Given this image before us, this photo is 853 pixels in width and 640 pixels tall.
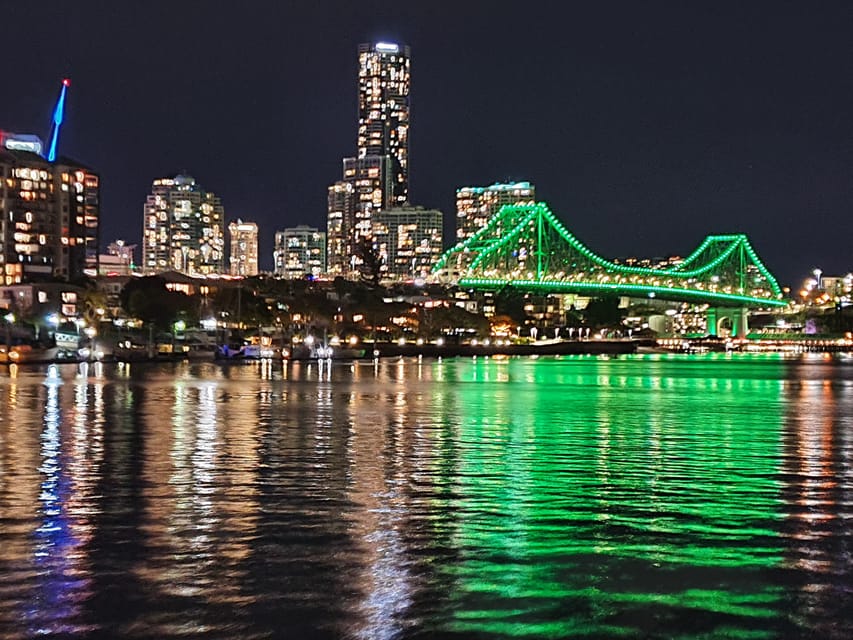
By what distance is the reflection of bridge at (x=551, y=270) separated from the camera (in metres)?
147

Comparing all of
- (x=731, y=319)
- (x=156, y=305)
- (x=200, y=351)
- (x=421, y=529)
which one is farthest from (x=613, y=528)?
(x=731, y=319)

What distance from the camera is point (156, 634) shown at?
8.91 metres

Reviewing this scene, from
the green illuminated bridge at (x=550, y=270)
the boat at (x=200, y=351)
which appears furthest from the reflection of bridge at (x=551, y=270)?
the boat at (x=200, y=351)

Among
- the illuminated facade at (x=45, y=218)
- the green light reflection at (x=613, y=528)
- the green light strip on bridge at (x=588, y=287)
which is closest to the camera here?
the green light reflection at (x=613, y=528)

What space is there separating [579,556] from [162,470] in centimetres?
891

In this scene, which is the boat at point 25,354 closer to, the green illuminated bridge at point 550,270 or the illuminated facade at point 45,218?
the illuminated facade at point 45,218

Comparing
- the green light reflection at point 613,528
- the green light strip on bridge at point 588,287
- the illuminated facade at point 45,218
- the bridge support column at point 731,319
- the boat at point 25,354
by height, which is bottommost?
the green light reflection at point 613,528

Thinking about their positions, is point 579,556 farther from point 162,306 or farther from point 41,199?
point 41,199

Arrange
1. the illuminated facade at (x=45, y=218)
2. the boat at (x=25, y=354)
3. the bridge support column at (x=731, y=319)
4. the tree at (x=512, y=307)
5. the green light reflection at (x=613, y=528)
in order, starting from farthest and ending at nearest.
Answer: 1. the bridge support column at (x=731, y=319)
2. the tree at (x=512, y=307)
3. the illuminated facade at (x=45, y=218)
4. the boat at (x=25, y=354)
5. the green light reflection at (x=613, y=528)

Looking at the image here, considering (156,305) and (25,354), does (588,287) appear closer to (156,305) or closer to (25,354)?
(156,305)

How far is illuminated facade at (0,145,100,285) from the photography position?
146500mm

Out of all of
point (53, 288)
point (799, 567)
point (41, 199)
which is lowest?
point (799, 567)

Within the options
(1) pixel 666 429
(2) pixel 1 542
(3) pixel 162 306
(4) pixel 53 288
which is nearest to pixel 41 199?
(4) pixel 53 288

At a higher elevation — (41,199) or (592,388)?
(41,199)
